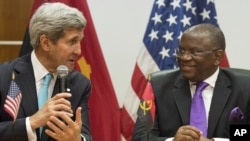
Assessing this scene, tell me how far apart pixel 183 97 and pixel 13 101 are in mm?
1061

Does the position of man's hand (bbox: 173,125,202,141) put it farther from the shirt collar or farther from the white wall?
the white wall

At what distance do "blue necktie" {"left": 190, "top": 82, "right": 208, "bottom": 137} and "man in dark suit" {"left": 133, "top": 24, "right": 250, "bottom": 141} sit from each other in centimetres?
2

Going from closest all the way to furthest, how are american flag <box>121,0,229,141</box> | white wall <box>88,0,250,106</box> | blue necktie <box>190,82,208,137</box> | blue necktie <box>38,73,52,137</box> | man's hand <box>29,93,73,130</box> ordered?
man's hand <box>29,93,73,130</box> → blue necktie <box>38,73,52,137</box> → blue necktie <box>190,82,208,137</box> → american flag <box>121,0,229,141</box> → white wall <box>88,0,250,106</box>

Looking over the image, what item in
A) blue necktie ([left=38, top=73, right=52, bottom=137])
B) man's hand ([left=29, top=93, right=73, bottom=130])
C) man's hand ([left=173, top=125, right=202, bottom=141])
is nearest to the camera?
man's hand ([left=29, top=93, right=73, bottom=130])

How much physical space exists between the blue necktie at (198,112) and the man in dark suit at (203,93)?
21mm

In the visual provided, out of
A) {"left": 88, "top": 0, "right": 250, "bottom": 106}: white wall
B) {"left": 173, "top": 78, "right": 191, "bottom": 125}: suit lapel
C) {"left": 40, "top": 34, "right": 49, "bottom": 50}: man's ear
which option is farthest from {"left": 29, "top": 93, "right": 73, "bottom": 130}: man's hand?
{"left": 88, "top": 0, "right": 250, "bottom": 106}: white wall

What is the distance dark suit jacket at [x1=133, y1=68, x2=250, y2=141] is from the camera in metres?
3.03

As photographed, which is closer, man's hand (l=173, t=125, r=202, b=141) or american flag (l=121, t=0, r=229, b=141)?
man's hand (l=173, t=125, r=202, b=141)

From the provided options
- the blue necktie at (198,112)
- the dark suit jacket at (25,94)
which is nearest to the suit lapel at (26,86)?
the dark suit jacket at (25,94)

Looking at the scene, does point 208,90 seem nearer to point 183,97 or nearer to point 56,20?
point 183,97

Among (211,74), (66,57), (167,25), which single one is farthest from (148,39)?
(66,57)

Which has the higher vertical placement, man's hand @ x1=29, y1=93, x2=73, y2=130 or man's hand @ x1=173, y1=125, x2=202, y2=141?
man's hand @ x1=29, y1=93, x2=73, y2=130

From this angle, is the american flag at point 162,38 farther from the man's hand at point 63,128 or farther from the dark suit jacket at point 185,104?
the man's hand at point 63,128

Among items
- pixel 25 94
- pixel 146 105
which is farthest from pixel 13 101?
pixel 146 105
